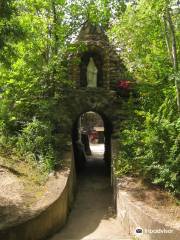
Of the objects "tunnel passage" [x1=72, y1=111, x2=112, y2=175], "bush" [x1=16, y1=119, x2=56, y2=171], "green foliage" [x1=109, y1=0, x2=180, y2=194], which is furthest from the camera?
"tunnel passage" [x1=72, y1=111, x2=112, y2=175]

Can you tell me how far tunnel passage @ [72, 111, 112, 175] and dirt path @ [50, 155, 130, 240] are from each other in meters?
1.51

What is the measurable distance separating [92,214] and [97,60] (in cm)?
731

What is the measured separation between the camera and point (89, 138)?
3042 cm

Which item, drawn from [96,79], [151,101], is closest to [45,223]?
[151,101]

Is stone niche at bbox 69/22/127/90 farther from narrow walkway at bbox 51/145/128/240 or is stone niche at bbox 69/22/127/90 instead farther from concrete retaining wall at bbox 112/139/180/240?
concrete retaining wall at bbox 112/139/180/240

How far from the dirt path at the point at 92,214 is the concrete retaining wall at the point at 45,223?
26 centimetres

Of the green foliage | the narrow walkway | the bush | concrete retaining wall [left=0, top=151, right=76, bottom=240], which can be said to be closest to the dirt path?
the narrow walkway

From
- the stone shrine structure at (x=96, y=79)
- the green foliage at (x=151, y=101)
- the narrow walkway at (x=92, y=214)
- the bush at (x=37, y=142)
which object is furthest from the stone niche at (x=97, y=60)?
the narrow walkway at (x=92, y=214)

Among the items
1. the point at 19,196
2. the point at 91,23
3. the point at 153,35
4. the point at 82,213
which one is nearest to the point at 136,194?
the point at 82,213

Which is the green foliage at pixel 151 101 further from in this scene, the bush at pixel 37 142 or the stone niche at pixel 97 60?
the bush at pixel 37 142

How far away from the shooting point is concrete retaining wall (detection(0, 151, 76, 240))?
26.4ft

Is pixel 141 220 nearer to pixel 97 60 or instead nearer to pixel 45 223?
pixel 45 223

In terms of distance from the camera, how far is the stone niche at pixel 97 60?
1516cm

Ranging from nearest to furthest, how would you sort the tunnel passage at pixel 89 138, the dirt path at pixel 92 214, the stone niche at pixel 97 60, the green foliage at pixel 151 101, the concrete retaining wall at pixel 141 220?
the concrete retaining wall at pixel 141 220, the dirt path at pixel 92 214, the green foliage at pixel 151 101, the stone niche at pixel 97 60, the tunnel passage at pixel 89 138
